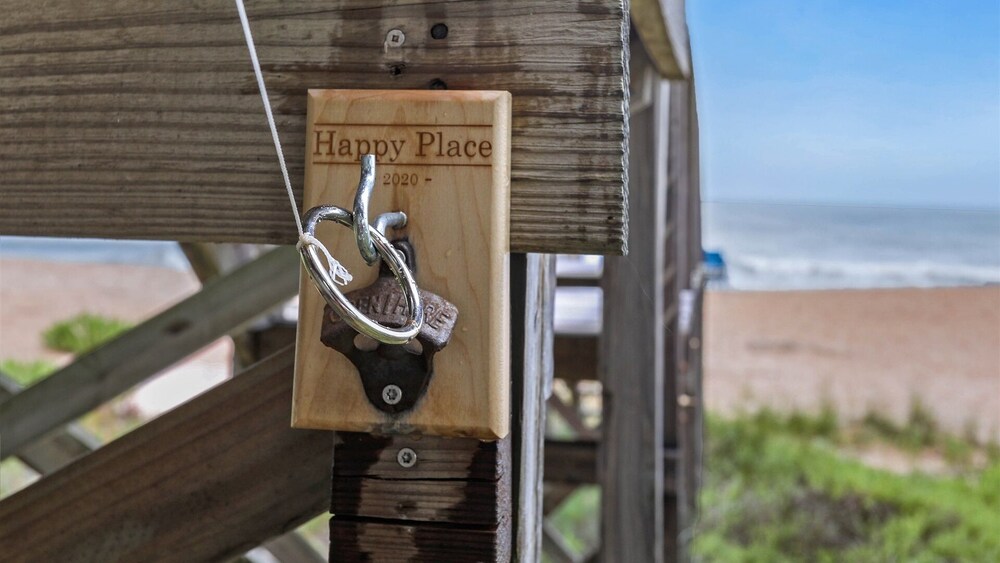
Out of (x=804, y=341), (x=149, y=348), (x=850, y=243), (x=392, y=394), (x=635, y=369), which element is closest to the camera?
(x=392, y=394)

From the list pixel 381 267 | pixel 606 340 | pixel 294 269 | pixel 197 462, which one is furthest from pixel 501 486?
pixel 606 340

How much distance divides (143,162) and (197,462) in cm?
28

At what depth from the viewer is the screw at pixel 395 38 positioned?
0.73m

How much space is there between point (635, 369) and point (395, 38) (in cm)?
186

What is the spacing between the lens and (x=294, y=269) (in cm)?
165

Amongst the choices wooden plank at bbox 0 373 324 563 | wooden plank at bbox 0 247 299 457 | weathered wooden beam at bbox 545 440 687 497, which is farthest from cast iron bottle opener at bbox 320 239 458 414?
weathered wooden beam at bbox 545 440 687 497

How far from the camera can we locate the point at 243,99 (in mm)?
766

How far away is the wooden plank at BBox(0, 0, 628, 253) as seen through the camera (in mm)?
707

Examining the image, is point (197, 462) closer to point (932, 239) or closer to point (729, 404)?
point (729, 404)

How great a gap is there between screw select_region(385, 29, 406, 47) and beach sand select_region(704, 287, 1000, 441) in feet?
48.6

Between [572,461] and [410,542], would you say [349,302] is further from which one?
[572,461]

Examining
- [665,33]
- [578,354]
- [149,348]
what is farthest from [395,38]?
[578,354]

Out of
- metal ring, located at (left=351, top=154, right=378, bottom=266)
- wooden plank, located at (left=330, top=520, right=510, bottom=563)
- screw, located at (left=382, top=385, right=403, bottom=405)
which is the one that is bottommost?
wooden plank, located at (left=330, top=520, right=510, bottom=563)

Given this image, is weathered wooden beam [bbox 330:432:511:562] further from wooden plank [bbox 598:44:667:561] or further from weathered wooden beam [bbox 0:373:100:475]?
wooden plank [bbox 598:44:667:561]
